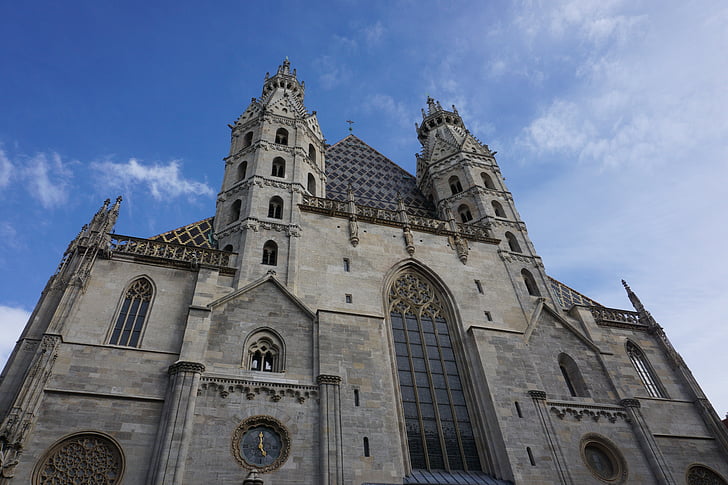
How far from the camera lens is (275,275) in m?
15.3

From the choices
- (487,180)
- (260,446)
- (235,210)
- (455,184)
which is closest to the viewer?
(260,446)

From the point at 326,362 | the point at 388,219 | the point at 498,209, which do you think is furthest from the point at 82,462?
the point at 498,209

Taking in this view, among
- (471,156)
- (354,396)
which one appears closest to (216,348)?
(354,396)

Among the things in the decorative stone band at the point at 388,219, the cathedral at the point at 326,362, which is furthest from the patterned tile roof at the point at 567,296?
the decorative stone band at the point at 388,219

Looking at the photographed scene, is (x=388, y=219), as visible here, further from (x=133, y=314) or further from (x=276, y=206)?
(x=133, y=314)

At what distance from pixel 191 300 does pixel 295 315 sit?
3061 mm

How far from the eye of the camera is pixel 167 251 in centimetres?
1538

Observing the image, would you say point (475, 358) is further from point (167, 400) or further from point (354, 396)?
point (167, 400)

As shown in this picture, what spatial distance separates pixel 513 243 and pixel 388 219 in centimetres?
592

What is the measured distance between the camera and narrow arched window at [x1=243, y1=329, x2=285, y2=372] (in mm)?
13242

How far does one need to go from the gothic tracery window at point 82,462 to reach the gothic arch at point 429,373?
7.07 meters

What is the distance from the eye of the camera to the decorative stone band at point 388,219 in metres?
18.6

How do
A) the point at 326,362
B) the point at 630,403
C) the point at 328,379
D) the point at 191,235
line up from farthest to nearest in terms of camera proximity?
the point at 191,235, the point at 630,403, the point at 326,362, the point at 328,379

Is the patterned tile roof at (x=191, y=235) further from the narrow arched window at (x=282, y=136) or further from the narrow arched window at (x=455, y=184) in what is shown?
the narrow arched window at (x=455, y=184)
